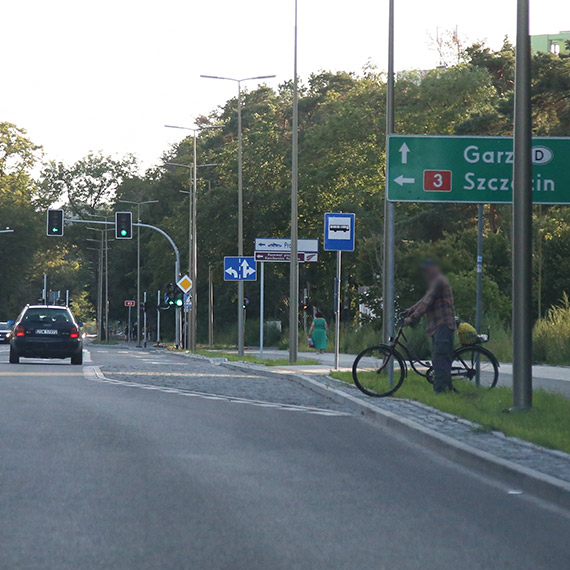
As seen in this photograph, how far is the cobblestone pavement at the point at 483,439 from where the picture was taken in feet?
33.0

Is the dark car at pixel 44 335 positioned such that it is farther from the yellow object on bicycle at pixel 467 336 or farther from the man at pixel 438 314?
the man at pixel 438 314

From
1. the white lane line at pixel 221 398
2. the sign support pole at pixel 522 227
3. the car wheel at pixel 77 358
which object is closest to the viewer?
the sign support pole at pixel 522 227

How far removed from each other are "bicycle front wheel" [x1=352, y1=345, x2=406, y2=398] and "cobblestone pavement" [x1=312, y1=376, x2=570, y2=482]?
0.61 meters

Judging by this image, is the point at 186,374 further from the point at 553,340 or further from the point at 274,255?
the point at 553,340

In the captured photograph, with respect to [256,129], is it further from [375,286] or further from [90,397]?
[90,397]

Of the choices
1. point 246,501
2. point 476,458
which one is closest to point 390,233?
point 476,458

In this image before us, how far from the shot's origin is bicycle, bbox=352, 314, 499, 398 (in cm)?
1792

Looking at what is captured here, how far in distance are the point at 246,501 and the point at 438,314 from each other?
8901mm

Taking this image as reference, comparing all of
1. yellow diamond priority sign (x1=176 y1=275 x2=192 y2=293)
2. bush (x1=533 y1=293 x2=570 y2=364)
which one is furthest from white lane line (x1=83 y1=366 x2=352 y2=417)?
yellow diamond priority sign (x1=176 y1=275 x2=192 y2=293)

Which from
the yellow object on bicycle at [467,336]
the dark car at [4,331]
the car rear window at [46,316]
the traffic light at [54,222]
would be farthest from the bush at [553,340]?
the dark car at [4,331]

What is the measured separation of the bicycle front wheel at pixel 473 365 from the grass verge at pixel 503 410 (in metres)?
0.27

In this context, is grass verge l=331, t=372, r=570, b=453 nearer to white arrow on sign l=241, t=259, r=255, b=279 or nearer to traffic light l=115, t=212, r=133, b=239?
white arrow on sign l=241, t=259, r=255, b=279

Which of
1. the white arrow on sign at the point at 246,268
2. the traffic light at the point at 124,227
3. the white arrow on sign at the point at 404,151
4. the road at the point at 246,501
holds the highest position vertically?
the traffic light at the point at 124,227

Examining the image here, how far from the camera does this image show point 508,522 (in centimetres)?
795
